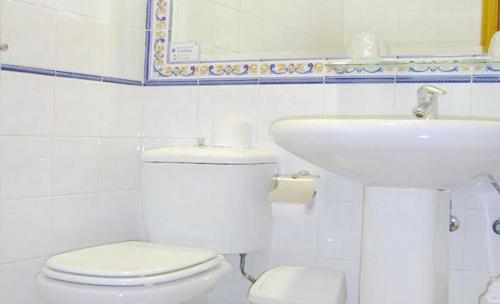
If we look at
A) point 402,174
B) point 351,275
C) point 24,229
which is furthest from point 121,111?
point 402,174

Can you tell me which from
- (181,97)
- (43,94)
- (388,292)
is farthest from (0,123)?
(388,292)

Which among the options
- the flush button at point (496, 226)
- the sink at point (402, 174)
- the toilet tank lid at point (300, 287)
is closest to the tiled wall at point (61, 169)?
the toilet tank lid at point (300, 287)

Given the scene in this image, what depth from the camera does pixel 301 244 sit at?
189 centimetres

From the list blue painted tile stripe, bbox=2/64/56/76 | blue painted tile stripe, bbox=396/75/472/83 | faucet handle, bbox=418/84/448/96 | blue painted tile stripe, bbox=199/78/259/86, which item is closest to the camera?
faucet handle, bbox=418/84/448/96

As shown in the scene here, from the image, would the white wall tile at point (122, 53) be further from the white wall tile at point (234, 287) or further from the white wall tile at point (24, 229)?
the white wall tile at point (234, 287)

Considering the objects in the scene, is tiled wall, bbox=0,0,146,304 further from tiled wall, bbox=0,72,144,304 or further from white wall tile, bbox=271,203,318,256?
white wall tile, bbox=271,203,318,256

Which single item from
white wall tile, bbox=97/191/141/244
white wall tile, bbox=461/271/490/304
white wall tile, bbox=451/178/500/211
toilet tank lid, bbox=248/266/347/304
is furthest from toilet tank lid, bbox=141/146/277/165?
white wall tile, bbox=461/271/490/304

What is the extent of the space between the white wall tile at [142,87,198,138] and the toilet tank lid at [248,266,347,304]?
62cm

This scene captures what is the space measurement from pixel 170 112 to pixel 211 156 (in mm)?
403

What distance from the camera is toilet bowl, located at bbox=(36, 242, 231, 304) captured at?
4.50ft

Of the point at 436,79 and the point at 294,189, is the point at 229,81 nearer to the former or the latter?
the point at 294,189

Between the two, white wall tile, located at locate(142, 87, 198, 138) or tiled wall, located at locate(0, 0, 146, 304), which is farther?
white wall tile, located at locate(142, 87, 198, 138)

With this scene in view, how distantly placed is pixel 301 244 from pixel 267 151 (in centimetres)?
32

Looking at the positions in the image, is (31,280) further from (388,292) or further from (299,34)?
(299,34)
